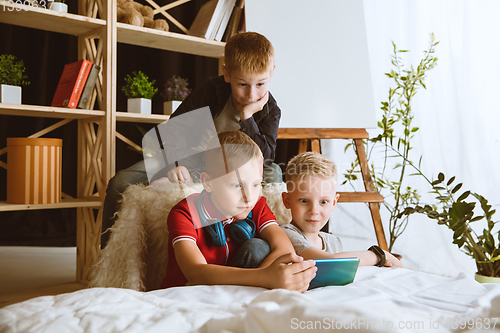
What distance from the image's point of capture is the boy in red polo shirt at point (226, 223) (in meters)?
0.85

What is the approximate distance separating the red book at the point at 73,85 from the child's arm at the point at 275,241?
1210 millimetres

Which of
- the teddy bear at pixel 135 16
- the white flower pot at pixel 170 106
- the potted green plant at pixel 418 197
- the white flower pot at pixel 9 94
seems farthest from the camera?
the white flower pot at pixel 170 106

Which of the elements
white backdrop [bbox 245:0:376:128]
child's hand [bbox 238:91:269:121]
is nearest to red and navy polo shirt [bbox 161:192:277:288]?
child's hand [bbox 238:91:269:121]

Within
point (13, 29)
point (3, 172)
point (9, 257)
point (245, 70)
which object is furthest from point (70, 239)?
point (245, 70)

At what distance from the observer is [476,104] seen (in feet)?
6.78

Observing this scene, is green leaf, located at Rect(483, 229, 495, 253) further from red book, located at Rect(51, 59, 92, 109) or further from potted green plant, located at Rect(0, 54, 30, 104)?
potted green plant, located at Rect(0, 54, 30, 104)

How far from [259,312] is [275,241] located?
1.57ft

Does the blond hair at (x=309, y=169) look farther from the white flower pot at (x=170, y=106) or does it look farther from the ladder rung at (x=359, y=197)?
the white flower pot at (x=170, y=106)

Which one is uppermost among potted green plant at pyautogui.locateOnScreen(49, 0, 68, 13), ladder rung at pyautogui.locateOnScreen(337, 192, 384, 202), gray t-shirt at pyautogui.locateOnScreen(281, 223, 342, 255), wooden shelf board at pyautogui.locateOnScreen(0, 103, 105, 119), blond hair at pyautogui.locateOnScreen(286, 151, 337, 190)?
potted green plant at pyautogui.locateOnScreen(49, 0, 68, 13)

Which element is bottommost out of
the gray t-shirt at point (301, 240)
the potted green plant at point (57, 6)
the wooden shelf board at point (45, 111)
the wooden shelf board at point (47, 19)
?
the gray t-shirt at point (301, 240)

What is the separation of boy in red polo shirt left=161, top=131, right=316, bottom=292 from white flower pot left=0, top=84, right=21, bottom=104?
1140 millimetres

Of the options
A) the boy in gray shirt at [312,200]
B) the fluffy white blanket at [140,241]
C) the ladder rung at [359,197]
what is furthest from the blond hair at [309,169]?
the ladder rung at [359,197]

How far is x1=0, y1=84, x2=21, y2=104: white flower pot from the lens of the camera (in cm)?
160

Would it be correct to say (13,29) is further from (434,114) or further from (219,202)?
(434,114)
